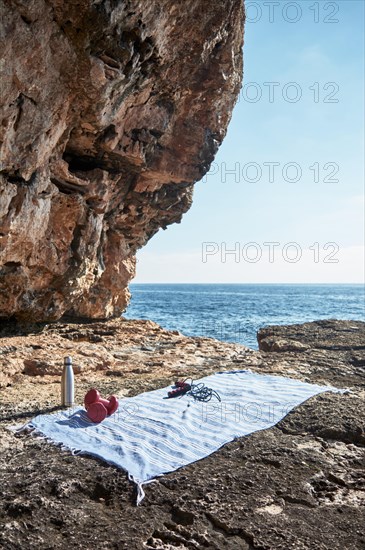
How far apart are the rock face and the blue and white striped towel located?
5881 millimetres

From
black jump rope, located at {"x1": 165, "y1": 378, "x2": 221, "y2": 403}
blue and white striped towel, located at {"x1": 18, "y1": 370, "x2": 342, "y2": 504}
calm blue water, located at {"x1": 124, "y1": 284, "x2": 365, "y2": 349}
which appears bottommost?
calm blue water, located at {"x1": 124, "y1": 284, "x2": 365, "y2": 349}

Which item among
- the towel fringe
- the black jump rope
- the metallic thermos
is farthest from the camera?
the black jump rope

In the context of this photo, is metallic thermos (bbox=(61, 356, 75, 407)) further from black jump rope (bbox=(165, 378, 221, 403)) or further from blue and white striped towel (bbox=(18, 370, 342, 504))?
black jump rope (bbox=(165, 378, 221, 403))

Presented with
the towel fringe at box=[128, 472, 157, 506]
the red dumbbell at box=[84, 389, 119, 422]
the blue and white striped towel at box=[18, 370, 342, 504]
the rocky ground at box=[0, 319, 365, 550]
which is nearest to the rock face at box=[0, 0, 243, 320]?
the rocky ground at box=[0, 319, 365, 550]

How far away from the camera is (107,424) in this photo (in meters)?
5.42

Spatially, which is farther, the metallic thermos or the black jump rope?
the black jump rope

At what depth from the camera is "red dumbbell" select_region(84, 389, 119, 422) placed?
18.1ft

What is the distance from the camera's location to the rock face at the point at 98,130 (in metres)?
8.37

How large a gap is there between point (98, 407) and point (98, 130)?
8.12 metres

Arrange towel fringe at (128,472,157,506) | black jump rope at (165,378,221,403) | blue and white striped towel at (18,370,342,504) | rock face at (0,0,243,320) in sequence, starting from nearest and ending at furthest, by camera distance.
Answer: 1. towel fringe at (128,472,157,506)
2. blue and white striped towel at (18,370,342,504)
3. black jump rope at (165,378,221,403)
4. rock face at (0,0,243,320)

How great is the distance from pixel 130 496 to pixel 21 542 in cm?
103

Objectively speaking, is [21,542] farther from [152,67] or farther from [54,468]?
[152,67]

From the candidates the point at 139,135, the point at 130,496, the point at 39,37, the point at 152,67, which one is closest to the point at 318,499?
the point at 130,496

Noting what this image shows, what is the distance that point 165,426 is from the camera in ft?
17.7
